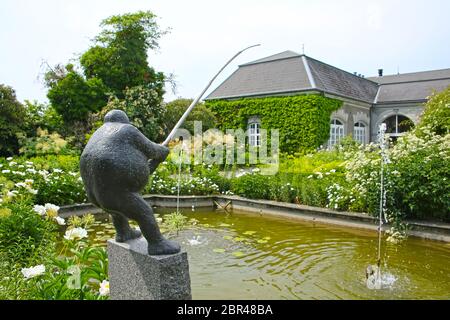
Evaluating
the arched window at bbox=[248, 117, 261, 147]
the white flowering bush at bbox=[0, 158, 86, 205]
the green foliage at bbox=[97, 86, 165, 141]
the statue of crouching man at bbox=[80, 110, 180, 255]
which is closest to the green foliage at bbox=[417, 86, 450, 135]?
the arched window at bbox=[248, 117, 261, 147]

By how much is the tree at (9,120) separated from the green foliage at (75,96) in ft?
9.62

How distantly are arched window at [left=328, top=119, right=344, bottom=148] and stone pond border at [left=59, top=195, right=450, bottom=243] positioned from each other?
1111 cm

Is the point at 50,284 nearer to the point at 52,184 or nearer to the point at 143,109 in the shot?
the point at 52,184

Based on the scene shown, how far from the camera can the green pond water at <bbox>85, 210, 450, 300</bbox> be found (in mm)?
3869

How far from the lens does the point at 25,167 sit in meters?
7.62

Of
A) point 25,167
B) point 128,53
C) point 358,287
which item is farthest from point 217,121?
point 358,287

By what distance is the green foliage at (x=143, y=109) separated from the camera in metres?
17.7

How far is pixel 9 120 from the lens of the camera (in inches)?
571

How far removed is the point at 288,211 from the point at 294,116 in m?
10.9

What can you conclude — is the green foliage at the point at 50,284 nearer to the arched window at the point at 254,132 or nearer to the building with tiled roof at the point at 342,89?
the building with tiled roof at the point at 342,89

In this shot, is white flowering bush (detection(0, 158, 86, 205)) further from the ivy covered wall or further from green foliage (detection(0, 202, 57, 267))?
the ivy covered wall

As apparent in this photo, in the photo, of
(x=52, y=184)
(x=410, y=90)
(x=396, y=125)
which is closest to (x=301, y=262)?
(x=52, y=184)

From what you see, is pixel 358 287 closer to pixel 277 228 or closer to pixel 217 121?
pixel 277 228

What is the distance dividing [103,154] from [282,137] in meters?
16.7
